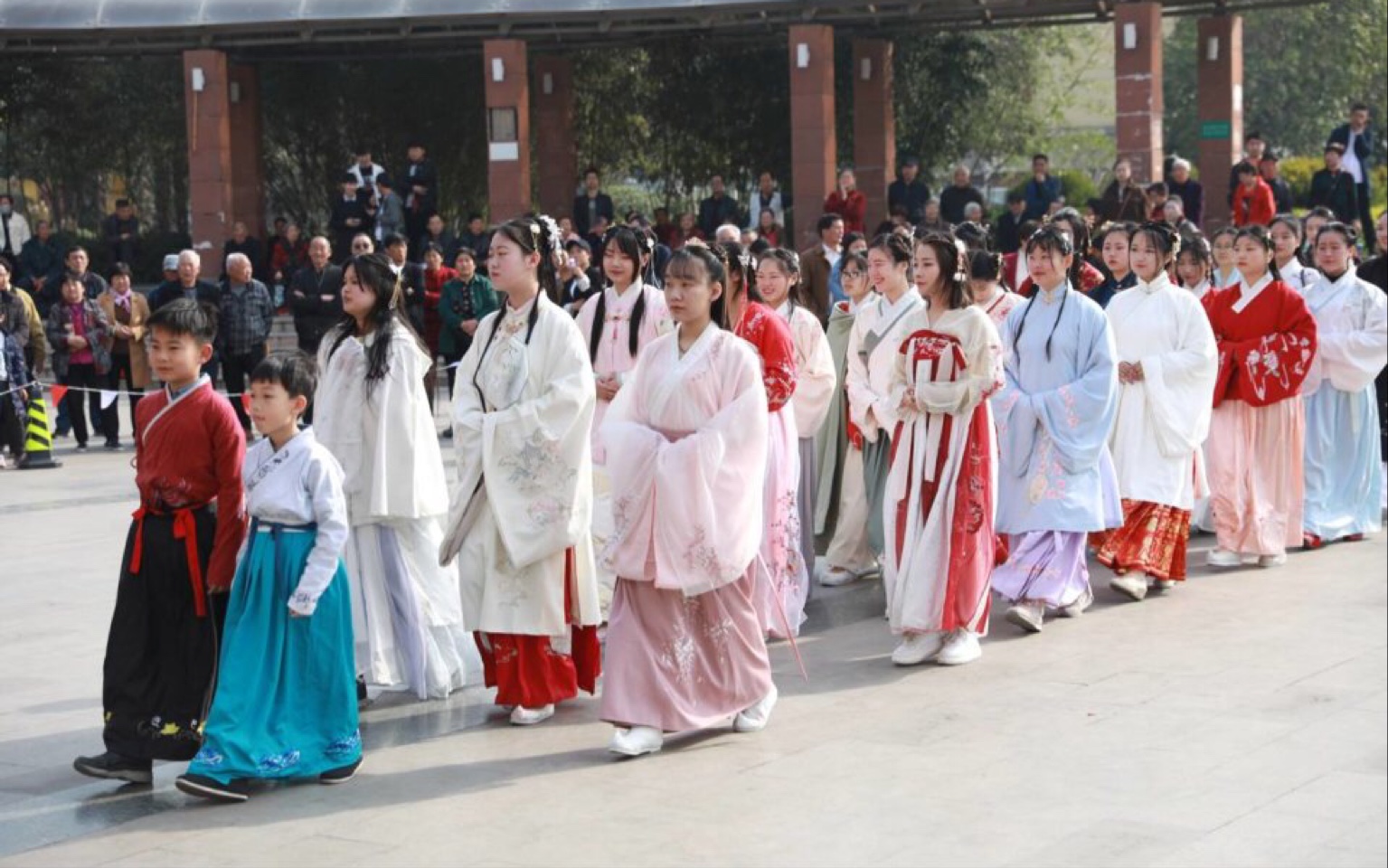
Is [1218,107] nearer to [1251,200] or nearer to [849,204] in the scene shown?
[1251,200]

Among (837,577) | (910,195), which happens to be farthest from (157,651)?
(910,195)

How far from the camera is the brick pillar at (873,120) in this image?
81.9 feet

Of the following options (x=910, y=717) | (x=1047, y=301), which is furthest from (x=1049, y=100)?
(x=910, y=717)

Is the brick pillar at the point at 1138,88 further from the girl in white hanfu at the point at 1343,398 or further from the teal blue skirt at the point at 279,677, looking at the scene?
the teal blue skirt at the point at 279,677

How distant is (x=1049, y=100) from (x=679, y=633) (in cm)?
2942

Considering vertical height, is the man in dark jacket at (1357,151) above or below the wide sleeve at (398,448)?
above

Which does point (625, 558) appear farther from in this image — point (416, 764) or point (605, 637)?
point (416, 764)

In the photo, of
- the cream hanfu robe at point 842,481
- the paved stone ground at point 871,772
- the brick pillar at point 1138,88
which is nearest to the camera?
the paved stone ground at point 871,772

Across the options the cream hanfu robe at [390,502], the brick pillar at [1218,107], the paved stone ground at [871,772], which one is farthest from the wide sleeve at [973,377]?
the brick pillar at [1218,107]

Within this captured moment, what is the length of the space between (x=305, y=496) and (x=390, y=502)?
1.08 metres

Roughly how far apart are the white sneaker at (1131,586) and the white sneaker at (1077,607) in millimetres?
245

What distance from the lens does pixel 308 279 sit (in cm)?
1686

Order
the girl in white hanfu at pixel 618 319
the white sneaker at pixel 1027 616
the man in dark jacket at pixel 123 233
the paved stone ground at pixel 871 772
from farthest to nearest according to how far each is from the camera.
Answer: the man in dark jacket at pixel 123 233, the white sneaker at pixel 1027 616, the girl in white hanfu at pixel 618 319, the paved stone ground at pixel 871 772

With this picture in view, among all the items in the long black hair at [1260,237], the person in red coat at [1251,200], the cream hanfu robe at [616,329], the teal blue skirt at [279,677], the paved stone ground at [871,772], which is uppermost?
the person in red coat at [1251,200]
